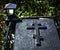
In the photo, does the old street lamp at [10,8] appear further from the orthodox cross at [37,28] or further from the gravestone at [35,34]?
the orthodox cross at [37,28]

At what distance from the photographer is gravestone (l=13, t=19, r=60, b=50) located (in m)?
2.79

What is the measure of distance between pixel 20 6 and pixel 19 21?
4.63 feet

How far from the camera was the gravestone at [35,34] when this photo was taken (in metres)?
2.79

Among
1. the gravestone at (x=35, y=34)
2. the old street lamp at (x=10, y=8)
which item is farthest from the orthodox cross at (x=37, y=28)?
the old street lamp at (x=10, y=8)

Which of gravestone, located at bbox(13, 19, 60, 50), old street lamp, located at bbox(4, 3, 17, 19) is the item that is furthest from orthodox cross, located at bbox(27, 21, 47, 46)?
old street lamp, located at bbox(4, 3, 17, 19)

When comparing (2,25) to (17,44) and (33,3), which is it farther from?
(17,44)

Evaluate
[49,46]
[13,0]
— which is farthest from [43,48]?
[13,0]

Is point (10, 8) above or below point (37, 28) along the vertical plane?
above

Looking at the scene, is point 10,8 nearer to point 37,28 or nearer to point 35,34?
point 37,28

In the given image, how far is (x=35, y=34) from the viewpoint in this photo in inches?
121

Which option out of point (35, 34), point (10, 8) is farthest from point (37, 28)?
point (10, 8)

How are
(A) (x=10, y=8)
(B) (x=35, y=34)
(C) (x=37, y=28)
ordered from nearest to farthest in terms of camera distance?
(B) (x=35, y=34), (C) (x=37, y=28), (A) (x=10, y=8)

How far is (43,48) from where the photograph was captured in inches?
107

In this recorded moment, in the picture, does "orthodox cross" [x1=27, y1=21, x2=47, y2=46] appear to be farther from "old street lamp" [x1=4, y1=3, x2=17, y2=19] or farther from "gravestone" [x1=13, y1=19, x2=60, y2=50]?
"old street lamp" [x1=4, y1=3, x2=17, y2=19]
